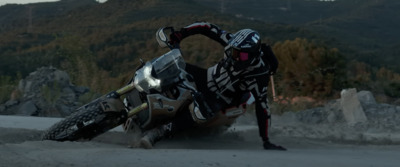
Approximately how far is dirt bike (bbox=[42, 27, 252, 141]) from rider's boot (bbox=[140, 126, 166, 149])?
0.13m

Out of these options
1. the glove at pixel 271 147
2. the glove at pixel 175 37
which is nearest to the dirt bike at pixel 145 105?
the glove at pixel 175 37

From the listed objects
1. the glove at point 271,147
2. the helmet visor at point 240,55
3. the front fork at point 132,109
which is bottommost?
the glove at point 271,147

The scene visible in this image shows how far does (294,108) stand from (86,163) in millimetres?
9420

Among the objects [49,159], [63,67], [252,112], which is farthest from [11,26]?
[49,159]

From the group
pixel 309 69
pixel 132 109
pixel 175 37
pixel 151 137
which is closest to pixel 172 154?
pixel 151 137

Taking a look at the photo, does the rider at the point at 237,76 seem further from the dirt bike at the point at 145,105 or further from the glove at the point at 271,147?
the dirt bike at the point at 145,105

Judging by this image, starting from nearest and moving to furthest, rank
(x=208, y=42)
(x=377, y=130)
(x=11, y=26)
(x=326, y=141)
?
(x=326, y=141)
(x=377, y=130)
(x=208, y=42)
(x=11, y=26)

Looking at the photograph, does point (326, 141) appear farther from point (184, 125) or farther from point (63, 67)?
point (63, 67)

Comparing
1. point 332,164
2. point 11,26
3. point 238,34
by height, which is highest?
point 238,34

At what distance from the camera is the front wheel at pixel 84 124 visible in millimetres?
6293

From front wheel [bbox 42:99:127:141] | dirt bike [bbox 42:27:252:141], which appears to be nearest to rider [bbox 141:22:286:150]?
dirt bike [bbox 42:27:252:141]

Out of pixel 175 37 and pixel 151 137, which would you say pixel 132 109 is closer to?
pixel 151 137

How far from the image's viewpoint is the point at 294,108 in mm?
13484

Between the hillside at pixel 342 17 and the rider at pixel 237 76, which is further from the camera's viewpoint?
the hillside at pixel 342 17
